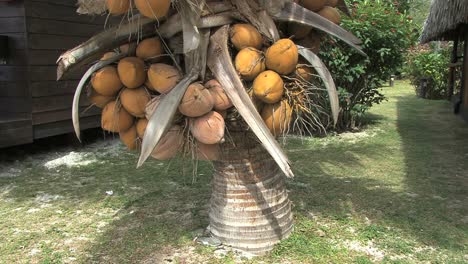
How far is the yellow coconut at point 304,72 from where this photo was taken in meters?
2.33

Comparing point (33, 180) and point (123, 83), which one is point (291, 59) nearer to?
point (123, 83)

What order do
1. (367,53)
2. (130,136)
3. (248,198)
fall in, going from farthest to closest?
(367,53)
(248,198)
(130,136)

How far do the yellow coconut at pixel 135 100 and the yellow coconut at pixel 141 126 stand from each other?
0.22 feet

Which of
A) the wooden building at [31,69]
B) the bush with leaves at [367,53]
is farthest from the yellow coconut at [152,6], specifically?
the bush with leaves at [367,53]

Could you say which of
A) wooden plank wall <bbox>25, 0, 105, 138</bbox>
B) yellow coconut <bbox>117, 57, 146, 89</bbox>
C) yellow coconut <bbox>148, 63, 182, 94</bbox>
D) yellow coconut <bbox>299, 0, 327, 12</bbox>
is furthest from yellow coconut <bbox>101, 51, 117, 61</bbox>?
wooden plank wall <bbox>25, 0, 105, 138</bbox>

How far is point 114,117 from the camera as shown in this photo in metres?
2.36

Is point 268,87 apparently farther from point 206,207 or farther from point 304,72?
point 206,207

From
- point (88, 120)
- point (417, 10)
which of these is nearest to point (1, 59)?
point (88, 120)

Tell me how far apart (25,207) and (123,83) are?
2.32m

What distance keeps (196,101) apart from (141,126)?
0.45m

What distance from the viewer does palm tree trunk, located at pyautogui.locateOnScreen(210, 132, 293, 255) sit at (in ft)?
8.96

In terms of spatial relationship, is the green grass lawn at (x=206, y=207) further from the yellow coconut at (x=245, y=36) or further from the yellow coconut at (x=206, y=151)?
the yellow coconut at (x=245, y=36)

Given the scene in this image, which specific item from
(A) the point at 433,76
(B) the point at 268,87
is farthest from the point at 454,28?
(B) the point at 268,87

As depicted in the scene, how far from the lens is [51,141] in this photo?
6570 mm
